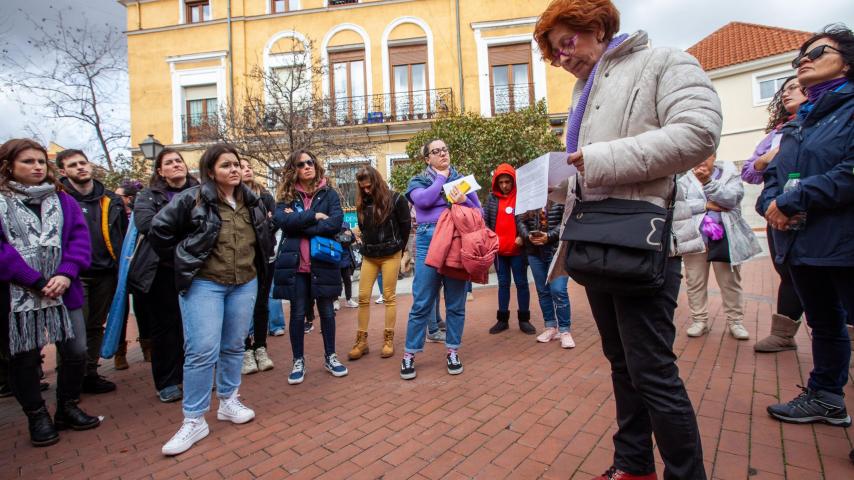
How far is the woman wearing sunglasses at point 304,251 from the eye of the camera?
390 centimetres

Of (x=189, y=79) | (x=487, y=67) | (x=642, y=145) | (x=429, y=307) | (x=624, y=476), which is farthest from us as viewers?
(x=189, y=79)

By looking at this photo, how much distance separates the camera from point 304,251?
4.00 m

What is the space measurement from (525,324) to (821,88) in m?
3.52

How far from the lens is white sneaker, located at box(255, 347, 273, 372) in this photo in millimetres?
4430

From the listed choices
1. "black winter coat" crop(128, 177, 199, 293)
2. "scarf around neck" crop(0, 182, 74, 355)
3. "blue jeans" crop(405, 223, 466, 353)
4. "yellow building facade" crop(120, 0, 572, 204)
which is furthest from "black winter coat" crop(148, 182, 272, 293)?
"yellow building facade" crop(120, 0, 572, 204)

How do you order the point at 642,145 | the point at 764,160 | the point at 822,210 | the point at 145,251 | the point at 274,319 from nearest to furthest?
the point at 642,145, the point at 822,210, the point at 764,160, the point at 145,251, the point at 274,319

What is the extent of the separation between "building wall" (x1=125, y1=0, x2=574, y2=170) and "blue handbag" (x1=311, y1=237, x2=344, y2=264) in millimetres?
14198

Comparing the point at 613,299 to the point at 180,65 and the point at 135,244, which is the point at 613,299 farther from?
the point at 180,65

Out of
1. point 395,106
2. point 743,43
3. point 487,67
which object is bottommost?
point 395,106

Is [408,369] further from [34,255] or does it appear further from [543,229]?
[34,255]

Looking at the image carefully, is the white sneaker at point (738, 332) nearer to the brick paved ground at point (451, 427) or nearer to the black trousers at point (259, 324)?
the brick paved ground at point (451, 427)

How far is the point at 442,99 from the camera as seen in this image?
1748 cm

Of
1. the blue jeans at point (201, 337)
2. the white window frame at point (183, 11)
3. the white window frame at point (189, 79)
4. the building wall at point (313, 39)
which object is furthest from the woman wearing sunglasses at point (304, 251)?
the white window frame at point (183, 11)

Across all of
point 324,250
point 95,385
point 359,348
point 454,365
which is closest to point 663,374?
point 454,365
